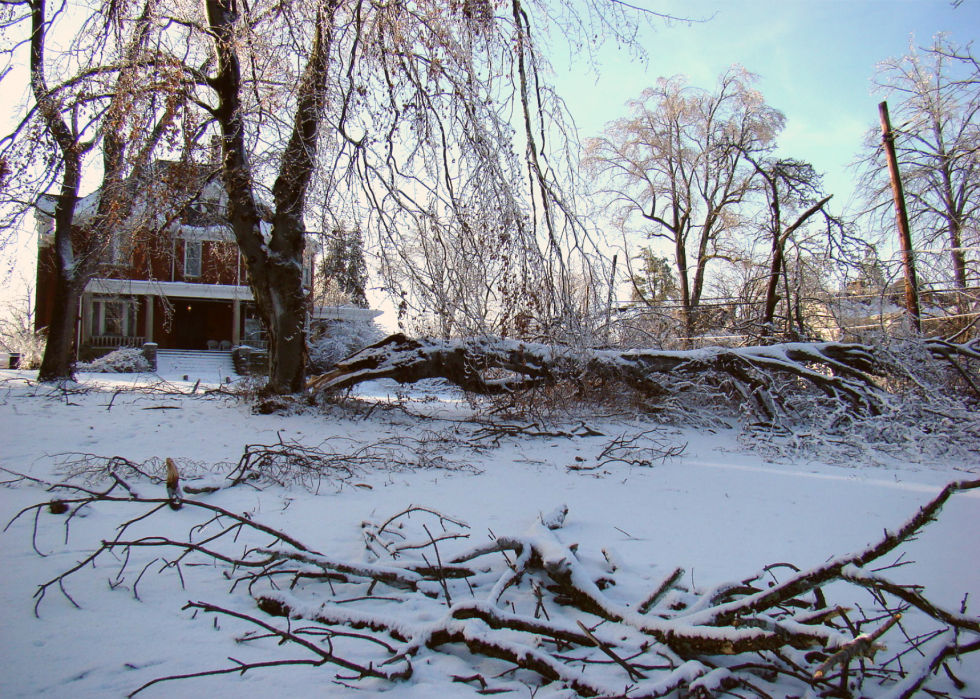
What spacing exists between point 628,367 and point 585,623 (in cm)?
621

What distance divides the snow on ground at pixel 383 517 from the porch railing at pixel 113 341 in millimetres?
17921

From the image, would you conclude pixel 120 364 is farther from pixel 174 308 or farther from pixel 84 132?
pixel 84 132

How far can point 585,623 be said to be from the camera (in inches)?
72.6

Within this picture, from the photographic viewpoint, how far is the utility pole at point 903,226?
9.52 m

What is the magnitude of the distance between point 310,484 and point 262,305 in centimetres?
518

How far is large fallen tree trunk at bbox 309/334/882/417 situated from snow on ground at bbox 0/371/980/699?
0.93 metres

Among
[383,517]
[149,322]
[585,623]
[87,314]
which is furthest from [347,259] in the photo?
[87,314]

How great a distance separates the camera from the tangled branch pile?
54.6 inches

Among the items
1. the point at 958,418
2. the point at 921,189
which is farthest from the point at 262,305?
the point at 921,189

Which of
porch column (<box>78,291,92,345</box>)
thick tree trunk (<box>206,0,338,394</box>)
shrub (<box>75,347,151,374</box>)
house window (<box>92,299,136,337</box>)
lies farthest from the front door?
thick tree trunk (<box>206,0,338,394</box>)

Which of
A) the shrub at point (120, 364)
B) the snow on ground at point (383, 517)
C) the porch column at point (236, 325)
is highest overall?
the porch column at point (236, 325)

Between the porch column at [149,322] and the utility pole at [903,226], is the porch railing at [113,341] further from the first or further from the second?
the utility pole at [903,226]

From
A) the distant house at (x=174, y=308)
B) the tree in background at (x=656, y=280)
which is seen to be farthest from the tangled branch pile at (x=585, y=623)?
the tree in background at (x=656, y=280)

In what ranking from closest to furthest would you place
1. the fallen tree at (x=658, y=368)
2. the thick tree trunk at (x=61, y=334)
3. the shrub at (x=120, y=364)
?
the fallen tree at (x=658, y=368) → the thick tree trunk at (x=61, y=334) → the shrub at (x=120, y=364)
